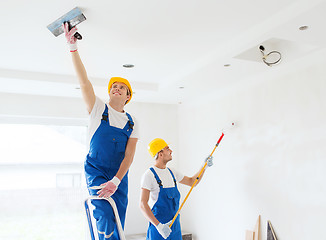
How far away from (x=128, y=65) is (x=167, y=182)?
1550 mm

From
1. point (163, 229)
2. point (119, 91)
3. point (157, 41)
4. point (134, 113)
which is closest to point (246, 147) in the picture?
point (163, 229)

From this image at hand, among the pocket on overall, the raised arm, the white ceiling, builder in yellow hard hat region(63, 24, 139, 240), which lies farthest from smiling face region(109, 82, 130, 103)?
the white ceiling

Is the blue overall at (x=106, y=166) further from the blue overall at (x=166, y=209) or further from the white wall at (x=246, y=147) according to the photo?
the white wall at (x=246, y=147)

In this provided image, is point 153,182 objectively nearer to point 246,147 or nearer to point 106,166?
point 246,147

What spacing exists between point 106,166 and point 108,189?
0.18 meters

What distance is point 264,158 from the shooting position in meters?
4.10

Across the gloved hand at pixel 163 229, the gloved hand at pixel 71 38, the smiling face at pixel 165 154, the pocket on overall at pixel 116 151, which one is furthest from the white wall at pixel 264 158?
the gloved hand at pixel 71 38

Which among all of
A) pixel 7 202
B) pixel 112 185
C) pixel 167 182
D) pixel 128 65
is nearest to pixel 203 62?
pixel 128 65

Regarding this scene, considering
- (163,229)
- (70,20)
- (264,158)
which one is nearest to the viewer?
(70,20)

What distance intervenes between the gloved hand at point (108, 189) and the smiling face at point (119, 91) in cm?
65

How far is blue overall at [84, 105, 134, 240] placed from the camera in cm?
191

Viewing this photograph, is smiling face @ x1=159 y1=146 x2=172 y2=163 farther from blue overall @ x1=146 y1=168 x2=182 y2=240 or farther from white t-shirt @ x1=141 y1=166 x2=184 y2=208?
blue overall @ x1=146 y1=168 x2=182 y2=240

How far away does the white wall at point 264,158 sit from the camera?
138 inches

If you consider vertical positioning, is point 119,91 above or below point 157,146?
above
